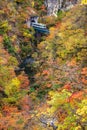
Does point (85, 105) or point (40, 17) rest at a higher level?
point (85, 105)

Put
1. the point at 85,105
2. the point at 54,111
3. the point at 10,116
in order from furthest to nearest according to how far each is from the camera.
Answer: the point at 10,116 < the point at 54,111 < the point at 85,105

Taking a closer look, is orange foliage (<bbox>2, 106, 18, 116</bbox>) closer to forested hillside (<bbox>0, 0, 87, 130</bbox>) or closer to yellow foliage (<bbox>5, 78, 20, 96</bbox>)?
forested hillside (<bbox>0, 0, 87, 130</bbox>)

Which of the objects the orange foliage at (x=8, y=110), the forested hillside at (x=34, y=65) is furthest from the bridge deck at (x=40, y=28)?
the orange foliage at (x=8, y=110)

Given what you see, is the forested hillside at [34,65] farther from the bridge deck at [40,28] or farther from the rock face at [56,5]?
the rock face at [56,5]

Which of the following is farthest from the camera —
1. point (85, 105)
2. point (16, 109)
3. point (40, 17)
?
point (40, 17)


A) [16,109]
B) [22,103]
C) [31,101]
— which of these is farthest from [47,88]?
[16,109]

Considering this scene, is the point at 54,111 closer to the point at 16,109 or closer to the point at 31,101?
the point at 16,109
